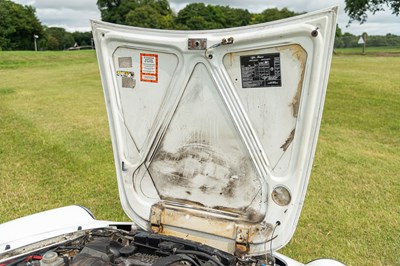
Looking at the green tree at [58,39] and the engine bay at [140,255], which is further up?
the green tree at [58,39]

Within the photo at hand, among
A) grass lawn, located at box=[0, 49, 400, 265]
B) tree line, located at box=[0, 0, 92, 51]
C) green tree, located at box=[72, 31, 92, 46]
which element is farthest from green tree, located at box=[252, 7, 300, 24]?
grass lawn, located at box=[0, 49, 400, 265]

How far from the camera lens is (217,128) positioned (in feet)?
7.43

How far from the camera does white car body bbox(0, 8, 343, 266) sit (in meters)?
2.00

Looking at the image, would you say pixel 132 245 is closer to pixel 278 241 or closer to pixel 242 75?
pixel 278 241

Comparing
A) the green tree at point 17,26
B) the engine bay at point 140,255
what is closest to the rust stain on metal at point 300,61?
the engine bay at point 140,255

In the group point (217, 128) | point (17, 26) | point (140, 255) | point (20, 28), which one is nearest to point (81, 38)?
point (20, 28)

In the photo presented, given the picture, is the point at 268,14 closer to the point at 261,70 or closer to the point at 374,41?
the point at 374,41

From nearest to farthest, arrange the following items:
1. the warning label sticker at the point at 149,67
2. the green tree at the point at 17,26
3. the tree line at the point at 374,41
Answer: the warning label sticker at the point at 149,67 < the tree line at the point at 374,41 < the green tree at the point at 17,26

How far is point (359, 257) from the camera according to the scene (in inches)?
143

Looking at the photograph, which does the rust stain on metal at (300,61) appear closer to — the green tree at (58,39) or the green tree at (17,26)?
the green tree at (17,26)

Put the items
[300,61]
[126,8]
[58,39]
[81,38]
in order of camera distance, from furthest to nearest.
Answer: [81,38] < [58,39] < [126,8] < [300,61]

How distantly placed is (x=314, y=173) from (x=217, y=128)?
3.79 meters

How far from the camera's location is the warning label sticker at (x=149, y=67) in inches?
90.3

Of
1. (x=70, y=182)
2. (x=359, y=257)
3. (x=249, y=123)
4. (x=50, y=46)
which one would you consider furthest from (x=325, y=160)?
(x=50, y=46)
